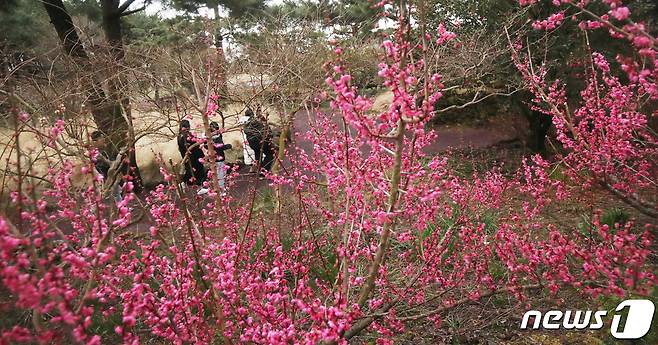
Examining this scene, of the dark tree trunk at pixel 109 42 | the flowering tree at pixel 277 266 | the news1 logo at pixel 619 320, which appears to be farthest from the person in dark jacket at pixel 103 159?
the news1 logo at pixel 619 320

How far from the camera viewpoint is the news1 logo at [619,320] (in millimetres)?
2977

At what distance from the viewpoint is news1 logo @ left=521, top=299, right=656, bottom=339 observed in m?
2.98

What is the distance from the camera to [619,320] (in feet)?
10.2

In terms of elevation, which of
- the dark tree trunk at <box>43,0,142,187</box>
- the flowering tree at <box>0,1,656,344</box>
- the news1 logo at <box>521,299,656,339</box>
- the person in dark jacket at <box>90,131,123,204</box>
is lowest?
the news1 logo at <box>521,299,656,339</box>

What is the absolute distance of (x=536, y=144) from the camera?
941 cm

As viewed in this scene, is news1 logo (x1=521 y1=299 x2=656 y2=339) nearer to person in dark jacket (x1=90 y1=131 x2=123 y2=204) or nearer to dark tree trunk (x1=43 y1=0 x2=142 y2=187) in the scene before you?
person in dark jacket (x1=90 y1=131 x2=123 y2=204)

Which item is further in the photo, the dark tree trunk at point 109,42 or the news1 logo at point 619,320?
the dark tree trunk at point 109,42

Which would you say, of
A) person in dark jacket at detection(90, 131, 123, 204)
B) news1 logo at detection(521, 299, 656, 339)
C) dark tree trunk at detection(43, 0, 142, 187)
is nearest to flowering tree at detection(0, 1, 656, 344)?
news1 logo at detection(521, 299, 656, 339)

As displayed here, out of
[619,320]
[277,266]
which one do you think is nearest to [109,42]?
[277,266]

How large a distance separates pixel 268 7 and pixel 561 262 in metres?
14.4

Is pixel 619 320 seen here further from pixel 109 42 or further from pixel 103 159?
pixel 109 42

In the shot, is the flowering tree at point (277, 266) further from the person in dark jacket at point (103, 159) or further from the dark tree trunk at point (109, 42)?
the dark tree trunk at point (109, 42)

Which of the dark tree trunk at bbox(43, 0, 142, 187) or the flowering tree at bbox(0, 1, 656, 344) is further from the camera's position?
the dark tree trunk at bbox(43, 0, 142, 187)

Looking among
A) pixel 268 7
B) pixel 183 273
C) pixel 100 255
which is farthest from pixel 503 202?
pixel 268 7
